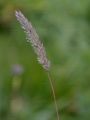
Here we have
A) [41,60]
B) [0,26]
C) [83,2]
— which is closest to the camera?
[41,60]

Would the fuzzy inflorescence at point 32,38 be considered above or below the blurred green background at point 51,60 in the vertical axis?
below

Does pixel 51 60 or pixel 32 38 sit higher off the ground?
pixel 51 60

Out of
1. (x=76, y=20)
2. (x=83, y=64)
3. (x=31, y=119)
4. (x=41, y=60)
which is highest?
(x=76, y=20)

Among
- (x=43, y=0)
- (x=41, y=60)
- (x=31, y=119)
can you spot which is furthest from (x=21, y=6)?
(x=41, y=60)

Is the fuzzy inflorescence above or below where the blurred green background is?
below

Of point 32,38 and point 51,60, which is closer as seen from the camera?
point 32,38

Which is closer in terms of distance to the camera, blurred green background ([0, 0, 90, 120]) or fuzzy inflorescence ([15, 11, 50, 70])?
fuzzy inflorescence ([15, 11, 50, 70])

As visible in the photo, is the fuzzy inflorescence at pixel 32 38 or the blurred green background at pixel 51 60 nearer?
the fuzzy inflorescence at pixel 32 38

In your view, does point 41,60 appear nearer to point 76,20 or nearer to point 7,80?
point 7,80
